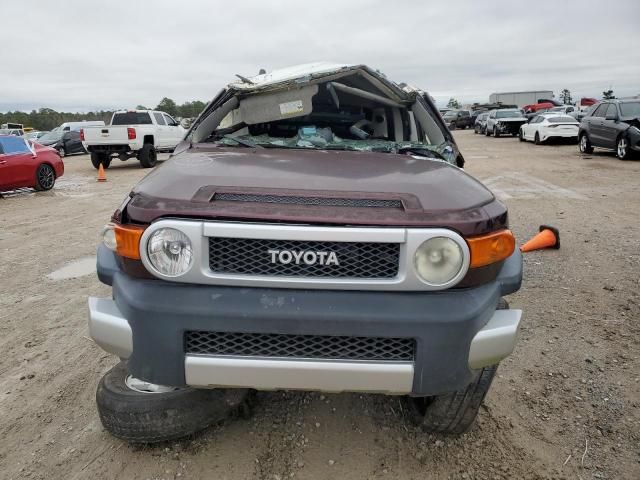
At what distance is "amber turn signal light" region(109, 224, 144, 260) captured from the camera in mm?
1985

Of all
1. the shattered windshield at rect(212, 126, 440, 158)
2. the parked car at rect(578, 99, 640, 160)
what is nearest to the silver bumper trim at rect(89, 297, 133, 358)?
the shattered windshield at rect(212, 126, 440, 158)

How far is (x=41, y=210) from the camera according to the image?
9609 millimetres

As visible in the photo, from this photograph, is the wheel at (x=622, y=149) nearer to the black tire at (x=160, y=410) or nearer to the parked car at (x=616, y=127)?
the parked car at (x=616, y=127)

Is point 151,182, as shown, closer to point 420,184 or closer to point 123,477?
point 420,184

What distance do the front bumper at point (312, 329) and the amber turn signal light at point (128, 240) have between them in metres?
0.13

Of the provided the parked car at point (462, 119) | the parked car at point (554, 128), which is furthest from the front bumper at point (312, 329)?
the parked car at point (462, 119)

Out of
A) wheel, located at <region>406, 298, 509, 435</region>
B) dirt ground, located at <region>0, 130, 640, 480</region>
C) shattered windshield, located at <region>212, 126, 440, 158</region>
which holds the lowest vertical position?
dirt ground, located at <region>0, 130, 640, 480</region>

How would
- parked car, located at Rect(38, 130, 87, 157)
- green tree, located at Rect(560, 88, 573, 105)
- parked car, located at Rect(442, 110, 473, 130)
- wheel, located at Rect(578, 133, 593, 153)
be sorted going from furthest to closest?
green tree, located at Rect(560, 88, 573, 105) < parked car, located at Rect(442, 110, 473, 130) < parked car, located at Rect(38, 130, 87, 157) < wheel, located at Rect(578, 133, 593, 153)

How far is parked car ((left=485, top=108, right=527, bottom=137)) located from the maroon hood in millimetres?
27570

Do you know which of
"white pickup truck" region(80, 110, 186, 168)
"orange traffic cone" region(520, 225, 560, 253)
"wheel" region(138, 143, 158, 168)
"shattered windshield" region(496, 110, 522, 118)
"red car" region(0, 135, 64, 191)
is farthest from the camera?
"shattered windshield" region(496, 110, 522, 118)

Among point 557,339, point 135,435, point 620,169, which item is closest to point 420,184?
point 135,435

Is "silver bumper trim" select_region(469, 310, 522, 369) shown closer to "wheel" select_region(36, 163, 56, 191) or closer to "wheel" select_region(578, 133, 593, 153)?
"wheel" select_region(36, 163, 56, 191)

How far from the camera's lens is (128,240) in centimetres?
201

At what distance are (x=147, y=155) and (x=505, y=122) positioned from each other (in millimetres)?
19597
